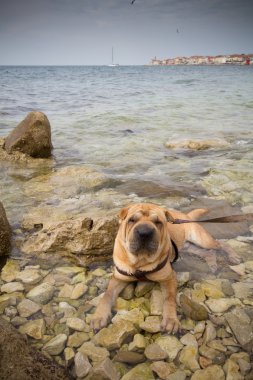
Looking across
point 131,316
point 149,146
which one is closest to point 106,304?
point 131,316

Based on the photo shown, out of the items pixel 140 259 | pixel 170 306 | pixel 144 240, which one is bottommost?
pixel 170 306

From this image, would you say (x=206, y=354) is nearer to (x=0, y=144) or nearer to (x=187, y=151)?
(x=187, y=151)

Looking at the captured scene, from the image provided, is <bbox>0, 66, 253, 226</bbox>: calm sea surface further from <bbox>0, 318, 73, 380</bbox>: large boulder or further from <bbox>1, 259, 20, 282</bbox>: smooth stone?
<bbox>0, 318, 73, 380</bbox>: large boulder

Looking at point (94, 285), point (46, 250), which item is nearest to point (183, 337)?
point (94, 285)

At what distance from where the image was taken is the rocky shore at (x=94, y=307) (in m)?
2.79

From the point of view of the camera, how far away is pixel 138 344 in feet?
10.2

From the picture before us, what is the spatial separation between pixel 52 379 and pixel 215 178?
6383mm

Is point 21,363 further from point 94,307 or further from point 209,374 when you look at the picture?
point 209,374

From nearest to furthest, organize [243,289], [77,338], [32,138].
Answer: [77,338] < [243,289] < [32,138]

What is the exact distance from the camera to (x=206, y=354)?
297 centimetres

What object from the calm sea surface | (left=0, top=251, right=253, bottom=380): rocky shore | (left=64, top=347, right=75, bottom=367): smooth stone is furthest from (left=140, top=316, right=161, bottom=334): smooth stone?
the calm sea surface

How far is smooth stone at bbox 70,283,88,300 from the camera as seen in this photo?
12.5ft

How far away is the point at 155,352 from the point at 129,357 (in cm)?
26

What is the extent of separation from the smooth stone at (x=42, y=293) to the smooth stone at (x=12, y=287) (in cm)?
17
